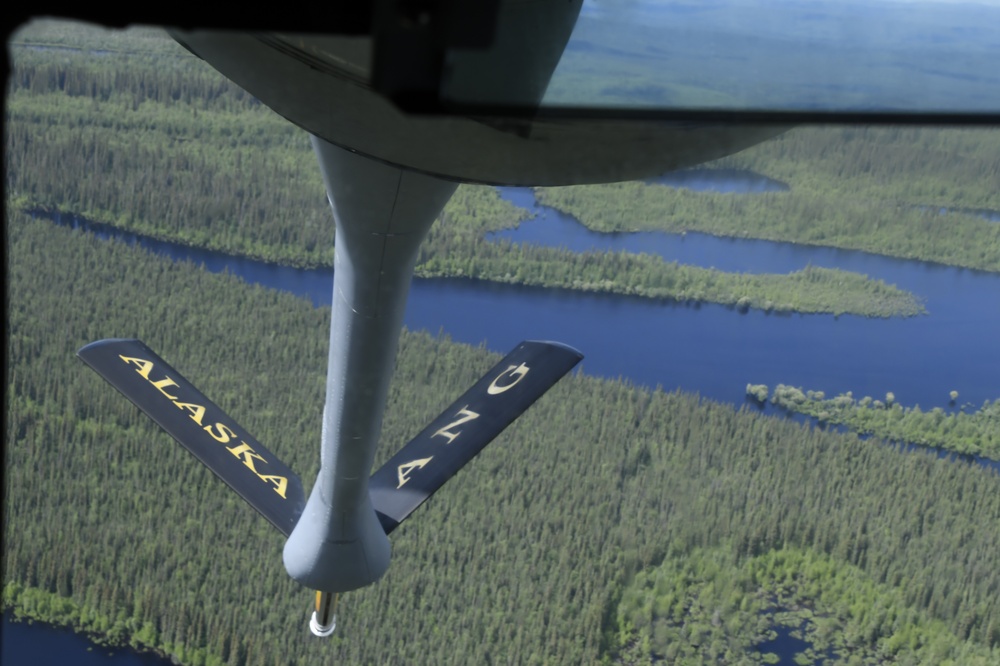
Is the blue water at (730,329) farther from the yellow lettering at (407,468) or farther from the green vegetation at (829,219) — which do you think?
the yellow lettering at (407,468)

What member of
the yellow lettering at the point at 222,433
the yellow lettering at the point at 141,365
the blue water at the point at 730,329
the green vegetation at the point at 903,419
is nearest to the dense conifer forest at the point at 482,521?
the green vegetation at the point at 903,419

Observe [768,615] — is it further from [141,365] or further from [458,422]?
[141,365]

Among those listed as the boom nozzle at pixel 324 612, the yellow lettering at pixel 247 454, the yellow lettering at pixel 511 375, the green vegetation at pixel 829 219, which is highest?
the green vegetation at pixel 829 219

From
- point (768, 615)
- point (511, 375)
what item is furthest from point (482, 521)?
point (511, 375)

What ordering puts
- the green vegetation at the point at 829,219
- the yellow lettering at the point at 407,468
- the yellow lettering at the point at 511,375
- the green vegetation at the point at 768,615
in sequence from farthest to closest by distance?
the green vegetation at the point at 829,219 → the green vegetation at the point at 768,615 → the yellow lettering at the point at 511,375 → the yellow lettering at the point at 407,468

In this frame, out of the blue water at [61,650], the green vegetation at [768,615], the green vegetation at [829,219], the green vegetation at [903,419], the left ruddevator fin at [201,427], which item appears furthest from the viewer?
the green vegetation at [829,219]

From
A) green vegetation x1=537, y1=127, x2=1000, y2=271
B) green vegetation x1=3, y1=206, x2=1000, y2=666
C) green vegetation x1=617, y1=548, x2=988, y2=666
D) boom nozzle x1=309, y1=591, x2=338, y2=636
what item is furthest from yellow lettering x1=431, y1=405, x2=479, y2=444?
green vegetation x1=537, y1=127, x2=1000, y2=271

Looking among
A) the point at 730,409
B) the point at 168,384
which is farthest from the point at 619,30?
the point at 730,409
